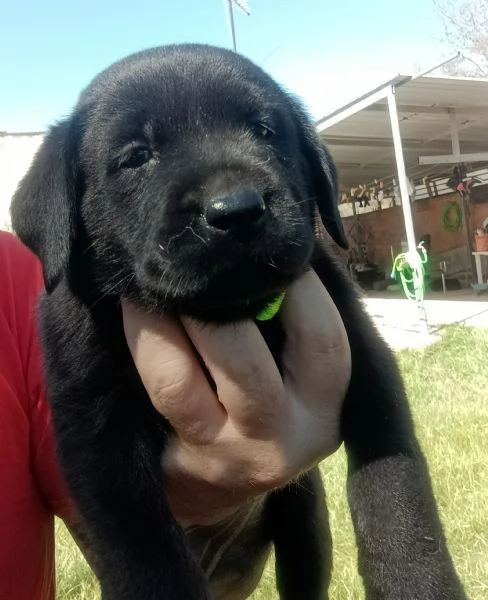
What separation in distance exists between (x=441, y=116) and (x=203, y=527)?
351 inches

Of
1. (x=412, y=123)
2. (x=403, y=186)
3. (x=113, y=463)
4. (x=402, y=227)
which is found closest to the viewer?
(x=113, y=463)

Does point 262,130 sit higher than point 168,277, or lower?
Answer: higher

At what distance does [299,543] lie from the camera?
6.14 feet

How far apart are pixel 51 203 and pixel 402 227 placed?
44.0ft

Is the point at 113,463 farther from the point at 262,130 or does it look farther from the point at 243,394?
the point at 262,130

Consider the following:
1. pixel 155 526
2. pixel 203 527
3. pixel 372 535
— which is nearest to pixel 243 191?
pixel 155 526

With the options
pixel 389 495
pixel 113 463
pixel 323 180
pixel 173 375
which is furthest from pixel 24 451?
pixel 323 180

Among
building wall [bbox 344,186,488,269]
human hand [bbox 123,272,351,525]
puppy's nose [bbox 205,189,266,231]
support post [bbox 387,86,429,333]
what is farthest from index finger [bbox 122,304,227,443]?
building wall [bbox 344,186,488,269]

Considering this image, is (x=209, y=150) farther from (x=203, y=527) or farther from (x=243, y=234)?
(x=203, y=527)

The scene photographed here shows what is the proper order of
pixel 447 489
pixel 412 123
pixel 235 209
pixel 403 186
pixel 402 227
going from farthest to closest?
pixel 402 227, pixel 412 123, pixel 403 186, pixel 447 489, pixel 235 209

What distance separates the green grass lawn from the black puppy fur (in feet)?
2.96

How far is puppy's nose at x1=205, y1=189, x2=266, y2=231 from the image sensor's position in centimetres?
117

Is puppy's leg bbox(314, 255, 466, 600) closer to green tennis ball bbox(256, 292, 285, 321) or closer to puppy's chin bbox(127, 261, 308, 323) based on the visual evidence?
green tennis ball bbox(256, 292, 285, 321)

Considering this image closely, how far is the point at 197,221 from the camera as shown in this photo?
123 cm
